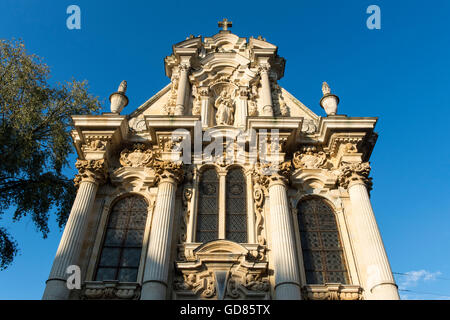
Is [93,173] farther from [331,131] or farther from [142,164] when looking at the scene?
[331,131]

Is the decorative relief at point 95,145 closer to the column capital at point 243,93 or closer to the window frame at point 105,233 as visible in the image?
the window frame at point 105,233

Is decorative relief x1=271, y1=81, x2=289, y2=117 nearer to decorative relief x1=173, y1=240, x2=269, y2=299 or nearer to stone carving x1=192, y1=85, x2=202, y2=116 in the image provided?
stone carving x1=192, y1=85, x2=202, y2=116

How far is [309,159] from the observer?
1376 cm

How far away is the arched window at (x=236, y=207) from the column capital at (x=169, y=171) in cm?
176

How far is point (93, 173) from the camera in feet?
41.0

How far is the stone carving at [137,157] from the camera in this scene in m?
13.6

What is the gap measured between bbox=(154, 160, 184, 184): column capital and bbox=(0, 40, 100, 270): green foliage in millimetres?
5072

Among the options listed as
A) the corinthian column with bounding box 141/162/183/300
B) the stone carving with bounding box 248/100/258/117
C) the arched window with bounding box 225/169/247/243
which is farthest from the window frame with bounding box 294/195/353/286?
the stone carving with bounding box 248/100/258/117

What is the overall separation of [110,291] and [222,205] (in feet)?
14.0

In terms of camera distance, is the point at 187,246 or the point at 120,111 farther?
the point at 120,111

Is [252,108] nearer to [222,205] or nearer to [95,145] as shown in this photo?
[222,205]

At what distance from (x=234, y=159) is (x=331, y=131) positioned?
3.56 m

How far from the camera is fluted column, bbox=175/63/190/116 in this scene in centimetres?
1487

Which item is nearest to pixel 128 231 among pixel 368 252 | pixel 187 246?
pixel 187 246
